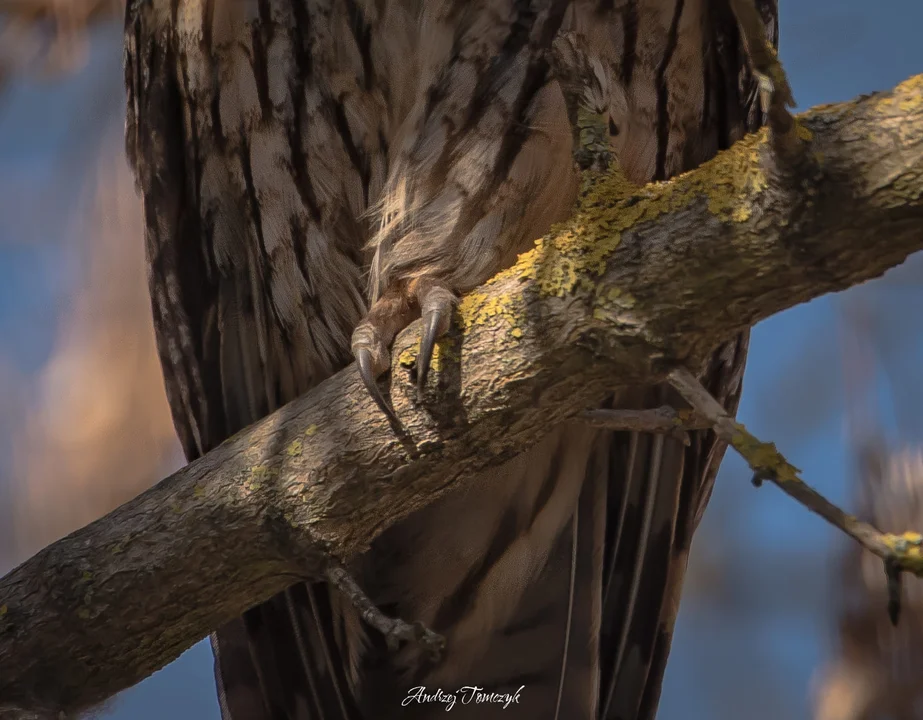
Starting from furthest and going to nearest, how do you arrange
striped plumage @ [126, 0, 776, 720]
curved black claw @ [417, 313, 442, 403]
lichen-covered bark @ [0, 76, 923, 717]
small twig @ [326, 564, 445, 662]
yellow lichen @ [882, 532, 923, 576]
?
striped plumage @ [126, 0, 776, 720] → curved black claw @ [417, 313, 442, 403] → small twig @ [326, 564, 445, 662] → lichen-covered bark @ [0, 76, 923, 717] → yellow lichen @ [882, 532, 923, 576]

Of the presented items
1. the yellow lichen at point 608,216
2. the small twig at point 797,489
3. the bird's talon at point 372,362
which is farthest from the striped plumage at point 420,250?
the small twig at point 797,489

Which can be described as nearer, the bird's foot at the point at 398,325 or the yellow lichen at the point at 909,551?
the yellow lichen at the point at 909,551

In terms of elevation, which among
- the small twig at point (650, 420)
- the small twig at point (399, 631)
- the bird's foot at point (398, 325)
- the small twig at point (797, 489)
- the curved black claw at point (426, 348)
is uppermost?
the bird's foot at point (398, 325)

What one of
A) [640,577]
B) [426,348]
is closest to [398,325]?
[426,348]

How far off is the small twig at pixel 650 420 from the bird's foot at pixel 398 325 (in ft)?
0.70

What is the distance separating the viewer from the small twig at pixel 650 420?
1356mm

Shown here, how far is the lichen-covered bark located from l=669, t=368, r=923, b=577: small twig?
11 centimetres

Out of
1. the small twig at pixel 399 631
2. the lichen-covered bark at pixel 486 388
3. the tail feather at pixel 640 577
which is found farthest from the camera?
the tail feather at pixel 640 577

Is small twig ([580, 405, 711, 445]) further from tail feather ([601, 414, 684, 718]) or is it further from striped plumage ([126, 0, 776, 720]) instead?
tail feather ([601, 414, 684, 718])

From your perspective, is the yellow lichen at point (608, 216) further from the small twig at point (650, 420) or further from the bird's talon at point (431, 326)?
the small twig at point (650, 420)

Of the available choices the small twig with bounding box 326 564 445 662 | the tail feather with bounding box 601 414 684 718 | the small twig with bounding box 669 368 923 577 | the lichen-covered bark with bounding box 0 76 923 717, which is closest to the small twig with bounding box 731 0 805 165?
the lichen-covered bark with bounding box 0 76 923 717

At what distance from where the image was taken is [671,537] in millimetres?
2006

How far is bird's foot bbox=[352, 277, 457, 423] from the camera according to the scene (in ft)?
4.75

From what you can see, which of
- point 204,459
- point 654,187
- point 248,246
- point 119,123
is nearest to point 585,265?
point 654,187
